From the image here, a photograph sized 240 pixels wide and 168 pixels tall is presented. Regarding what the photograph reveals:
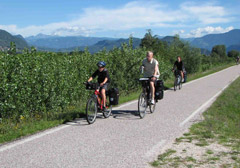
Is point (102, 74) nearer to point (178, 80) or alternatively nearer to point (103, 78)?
point (103, 78)

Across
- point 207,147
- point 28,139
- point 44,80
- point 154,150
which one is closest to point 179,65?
point 44,80

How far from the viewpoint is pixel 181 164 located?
443 centimetres

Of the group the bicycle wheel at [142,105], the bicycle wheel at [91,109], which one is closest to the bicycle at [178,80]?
the bicycle wheel at [142,105]

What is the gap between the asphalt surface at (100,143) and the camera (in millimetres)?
4555

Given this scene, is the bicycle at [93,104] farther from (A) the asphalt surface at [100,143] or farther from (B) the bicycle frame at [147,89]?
(B) the bicycle frame at [147,89]

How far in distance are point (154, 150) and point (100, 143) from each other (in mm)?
1157

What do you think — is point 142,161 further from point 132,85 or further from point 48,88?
point 132,85

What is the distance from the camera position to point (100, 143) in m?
5.62

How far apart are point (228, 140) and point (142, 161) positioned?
2.34 m

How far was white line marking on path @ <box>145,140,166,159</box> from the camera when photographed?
16.1 ft

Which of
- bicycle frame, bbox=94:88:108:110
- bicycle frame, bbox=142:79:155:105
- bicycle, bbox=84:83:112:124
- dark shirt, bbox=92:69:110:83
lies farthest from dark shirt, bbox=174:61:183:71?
bicycle frame, bbox=94:88:108:110

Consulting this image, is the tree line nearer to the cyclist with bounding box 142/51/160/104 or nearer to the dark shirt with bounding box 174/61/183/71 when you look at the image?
the cyclist with bounding box 142/51/160/104

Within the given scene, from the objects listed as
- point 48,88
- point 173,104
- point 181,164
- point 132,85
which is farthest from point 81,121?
point 132,85

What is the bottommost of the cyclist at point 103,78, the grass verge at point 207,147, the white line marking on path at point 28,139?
the grass verge at point 207,147
